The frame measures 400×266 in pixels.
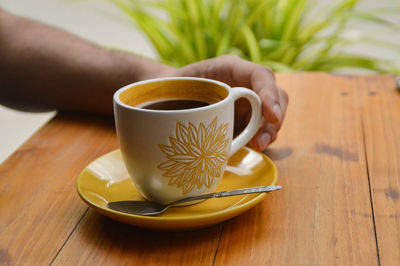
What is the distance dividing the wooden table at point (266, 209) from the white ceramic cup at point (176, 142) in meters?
0.06

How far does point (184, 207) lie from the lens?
21.0 inches

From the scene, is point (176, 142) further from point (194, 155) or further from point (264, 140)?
point (264, 140)

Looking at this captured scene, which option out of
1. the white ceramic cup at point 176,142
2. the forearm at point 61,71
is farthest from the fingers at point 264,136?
the forearm at point 61,71

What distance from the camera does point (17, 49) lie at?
0.86m

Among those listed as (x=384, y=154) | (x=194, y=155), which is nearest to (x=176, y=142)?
(x=194, y=155)

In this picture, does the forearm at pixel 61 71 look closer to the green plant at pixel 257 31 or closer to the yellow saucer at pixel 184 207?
the yellow saucer at pixel 184 207

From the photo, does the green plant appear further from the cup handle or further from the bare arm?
the cup handle

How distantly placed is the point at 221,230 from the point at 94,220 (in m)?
0.16

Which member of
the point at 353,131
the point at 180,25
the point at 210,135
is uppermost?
the point at 210,135

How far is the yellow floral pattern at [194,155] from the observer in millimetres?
488

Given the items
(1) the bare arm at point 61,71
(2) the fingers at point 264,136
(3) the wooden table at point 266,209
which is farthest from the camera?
(1) the bare arm at point 61,71

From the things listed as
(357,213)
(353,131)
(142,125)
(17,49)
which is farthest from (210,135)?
(17,49)

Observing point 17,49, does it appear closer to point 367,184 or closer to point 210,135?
point 210,135

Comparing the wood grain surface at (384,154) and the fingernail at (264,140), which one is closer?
the wood grain surface at (384,154)
